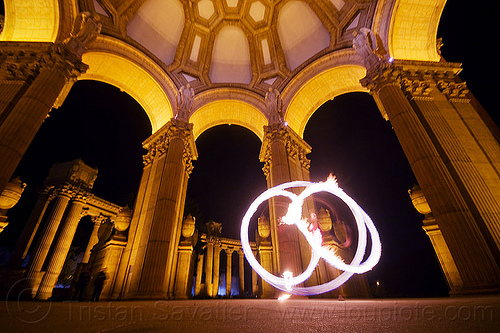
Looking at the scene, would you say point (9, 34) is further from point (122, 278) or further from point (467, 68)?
point (467, 68)

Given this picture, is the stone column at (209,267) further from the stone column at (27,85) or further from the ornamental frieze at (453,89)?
the ornamental frieze at (453,89)

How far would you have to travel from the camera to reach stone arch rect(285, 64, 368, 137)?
13984 mm

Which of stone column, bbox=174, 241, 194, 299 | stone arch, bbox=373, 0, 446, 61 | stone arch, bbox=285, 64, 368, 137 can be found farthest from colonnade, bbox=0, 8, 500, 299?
stone arch, bbox=285, 64, 368, 137

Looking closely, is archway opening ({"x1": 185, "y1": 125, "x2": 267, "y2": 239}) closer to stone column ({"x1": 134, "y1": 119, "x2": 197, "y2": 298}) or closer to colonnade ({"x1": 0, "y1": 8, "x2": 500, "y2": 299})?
stone column ({"x1": 134, "y1": 119, "x2": 197, "y2": 298})

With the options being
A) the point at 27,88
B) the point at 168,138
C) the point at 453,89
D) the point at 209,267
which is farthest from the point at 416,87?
the point at 209,267

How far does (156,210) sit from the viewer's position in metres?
10.1

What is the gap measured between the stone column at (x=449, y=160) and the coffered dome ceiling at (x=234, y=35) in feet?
20.1

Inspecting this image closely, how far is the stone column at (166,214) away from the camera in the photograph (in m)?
8.58

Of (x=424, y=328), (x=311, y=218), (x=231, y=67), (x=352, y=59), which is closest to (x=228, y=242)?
(x=311, y=218)

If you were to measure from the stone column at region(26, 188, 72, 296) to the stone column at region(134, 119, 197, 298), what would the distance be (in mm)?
9517

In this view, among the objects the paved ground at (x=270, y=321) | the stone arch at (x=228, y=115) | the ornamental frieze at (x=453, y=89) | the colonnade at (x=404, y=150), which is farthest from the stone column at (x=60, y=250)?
the ornamental frieze at (x=453, y=89)

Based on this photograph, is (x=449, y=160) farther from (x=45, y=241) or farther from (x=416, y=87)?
(x=45, y=241)

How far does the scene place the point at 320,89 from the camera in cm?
1552

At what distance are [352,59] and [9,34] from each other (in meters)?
17.6
